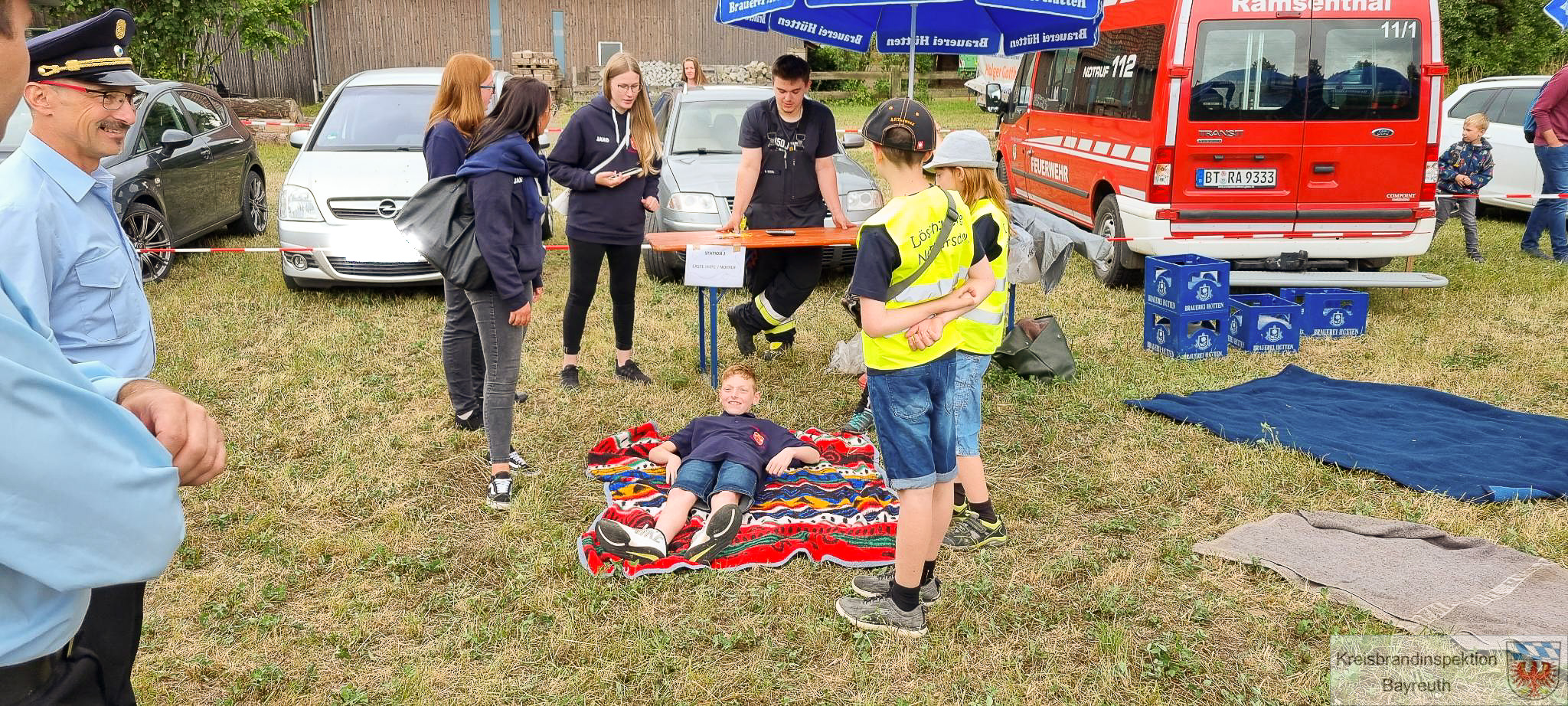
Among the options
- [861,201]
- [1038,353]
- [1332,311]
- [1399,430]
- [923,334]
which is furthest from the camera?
[861,201]

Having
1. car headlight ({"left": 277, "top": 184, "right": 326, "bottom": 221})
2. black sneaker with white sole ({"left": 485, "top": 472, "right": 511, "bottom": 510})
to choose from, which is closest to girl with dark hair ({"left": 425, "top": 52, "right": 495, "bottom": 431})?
black sneaker with white sole ({"left": 485, "top": 472, "right": 511, "bottom": 510})

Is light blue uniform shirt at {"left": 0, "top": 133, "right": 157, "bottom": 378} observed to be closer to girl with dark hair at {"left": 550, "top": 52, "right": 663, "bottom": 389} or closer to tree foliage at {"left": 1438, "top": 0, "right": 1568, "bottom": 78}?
girl with dark hair at {"left": 550, "top": 52, "right": 663, "bottom": 389}

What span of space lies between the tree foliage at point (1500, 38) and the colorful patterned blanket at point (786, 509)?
21944 mm

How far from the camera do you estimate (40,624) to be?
47.1 inches

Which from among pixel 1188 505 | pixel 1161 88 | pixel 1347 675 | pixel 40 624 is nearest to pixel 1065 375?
pixel 1188 505

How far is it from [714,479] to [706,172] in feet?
15.4

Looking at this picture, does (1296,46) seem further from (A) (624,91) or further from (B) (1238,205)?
(A) (624,91)

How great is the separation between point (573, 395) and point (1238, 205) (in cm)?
514

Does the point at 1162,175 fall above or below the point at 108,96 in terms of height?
below

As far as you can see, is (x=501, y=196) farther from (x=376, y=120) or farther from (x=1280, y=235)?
(x=1280, y=235)

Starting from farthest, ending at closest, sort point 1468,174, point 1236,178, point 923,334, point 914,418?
point 1468,174, point 1236,178, point 914,418, point 923,334

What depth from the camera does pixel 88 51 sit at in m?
2.59

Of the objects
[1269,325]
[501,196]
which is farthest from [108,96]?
[1269,325]

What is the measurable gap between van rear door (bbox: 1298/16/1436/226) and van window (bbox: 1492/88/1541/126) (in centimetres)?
471
